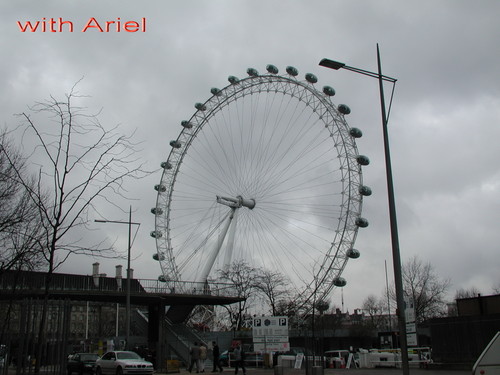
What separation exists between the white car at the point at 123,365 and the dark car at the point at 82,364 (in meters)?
4.70

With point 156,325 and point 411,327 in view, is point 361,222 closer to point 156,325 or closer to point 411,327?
point 156,325

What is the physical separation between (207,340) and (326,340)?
Answer: 844 inches

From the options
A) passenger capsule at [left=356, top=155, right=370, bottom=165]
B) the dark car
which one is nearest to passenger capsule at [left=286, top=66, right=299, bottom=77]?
passenger capsule at [left=356, top=155, right=370, bottom=165]

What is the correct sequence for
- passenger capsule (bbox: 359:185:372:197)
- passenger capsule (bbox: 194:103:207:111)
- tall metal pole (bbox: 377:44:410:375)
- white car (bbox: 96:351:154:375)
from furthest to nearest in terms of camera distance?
passenger capsule (bbox: 194:103:207:111), passenger capsule (bbox: 359:185:372:197), white car (bbox: 96:351:154:375), tall metal pole (bbox: 377:44:410:375)

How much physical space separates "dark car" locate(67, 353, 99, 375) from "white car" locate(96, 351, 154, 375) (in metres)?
4.70

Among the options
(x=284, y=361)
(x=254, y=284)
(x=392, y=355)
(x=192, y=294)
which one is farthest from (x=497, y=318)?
(x=254, y=284)

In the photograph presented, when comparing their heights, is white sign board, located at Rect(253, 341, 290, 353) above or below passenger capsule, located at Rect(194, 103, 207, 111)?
below

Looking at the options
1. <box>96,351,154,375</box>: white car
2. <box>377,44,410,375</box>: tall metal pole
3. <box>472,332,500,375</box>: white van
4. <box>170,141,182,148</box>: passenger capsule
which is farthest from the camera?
<box>170,141,182,148</box>: passenger capsule

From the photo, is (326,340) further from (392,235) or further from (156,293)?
(392,235)

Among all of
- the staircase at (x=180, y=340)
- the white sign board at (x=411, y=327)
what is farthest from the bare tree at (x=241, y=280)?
the white sign board at (x=411, y=327)

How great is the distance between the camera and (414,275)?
73.9m

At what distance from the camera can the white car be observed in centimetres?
2684

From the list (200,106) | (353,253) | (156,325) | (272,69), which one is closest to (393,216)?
(353,253)

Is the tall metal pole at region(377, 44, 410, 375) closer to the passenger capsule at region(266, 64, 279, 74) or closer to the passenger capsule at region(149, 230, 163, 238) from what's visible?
the passenger capsule at region(266, 64, 279, 74)
